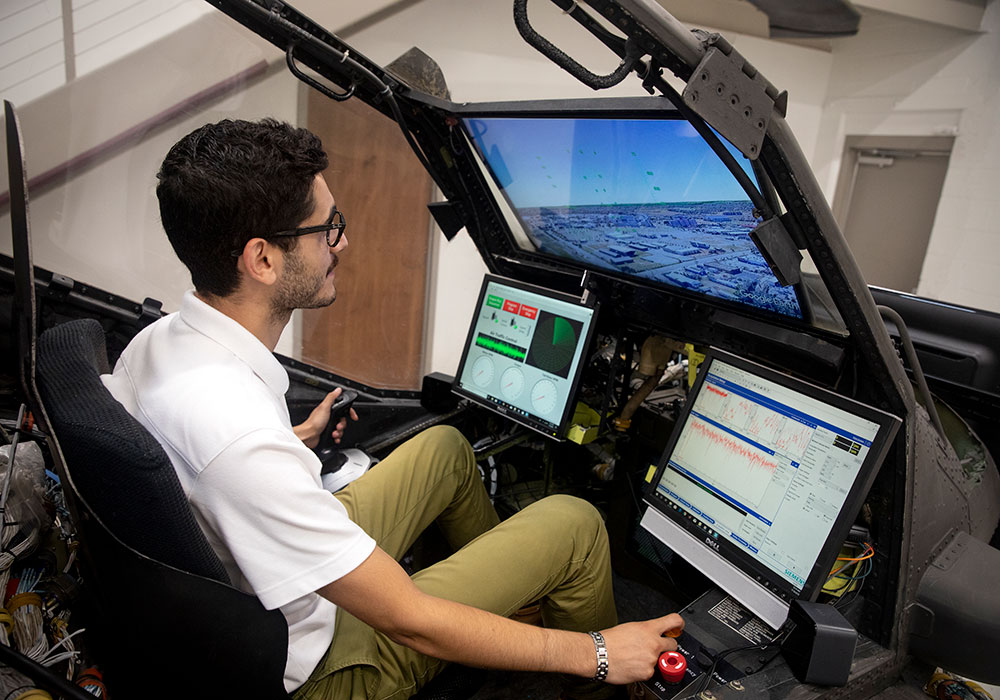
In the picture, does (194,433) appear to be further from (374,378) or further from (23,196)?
(374,378)

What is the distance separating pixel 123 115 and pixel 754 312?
6.88 ft

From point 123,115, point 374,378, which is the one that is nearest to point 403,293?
point 374,378

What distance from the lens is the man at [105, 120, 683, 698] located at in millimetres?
773

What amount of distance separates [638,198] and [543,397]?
0.58 metres

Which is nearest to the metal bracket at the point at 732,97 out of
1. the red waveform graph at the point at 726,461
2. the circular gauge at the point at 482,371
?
the red waveform graph at the point at 726,461

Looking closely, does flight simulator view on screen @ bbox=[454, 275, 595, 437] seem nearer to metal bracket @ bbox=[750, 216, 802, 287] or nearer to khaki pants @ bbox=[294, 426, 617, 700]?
khaki pants @ bbox=[294, 426, 617, 700]

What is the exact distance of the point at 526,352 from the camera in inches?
63.2

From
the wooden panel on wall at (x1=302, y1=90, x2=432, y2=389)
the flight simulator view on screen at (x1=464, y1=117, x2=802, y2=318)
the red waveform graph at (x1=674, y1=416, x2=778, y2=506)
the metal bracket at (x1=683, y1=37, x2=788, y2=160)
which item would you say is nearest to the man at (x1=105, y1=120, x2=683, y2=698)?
the red waveform graph at (x1=674, y1=416, x2=778, y2=506)

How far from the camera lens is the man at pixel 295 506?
77cm

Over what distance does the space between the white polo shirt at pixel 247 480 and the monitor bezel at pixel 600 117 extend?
710 mm

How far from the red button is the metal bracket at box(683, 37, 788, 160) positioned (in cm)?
76

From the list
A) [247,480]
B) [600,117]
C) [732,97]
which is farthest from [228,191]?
[732,97]

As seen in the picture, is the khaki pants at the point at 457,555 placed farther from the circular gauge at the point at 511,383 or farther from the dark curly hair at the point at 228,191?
the dark curly hair at the point at 228,191

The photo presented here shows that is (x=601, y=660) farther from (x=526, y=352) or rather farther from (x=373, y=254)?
(x=373, y=254)
